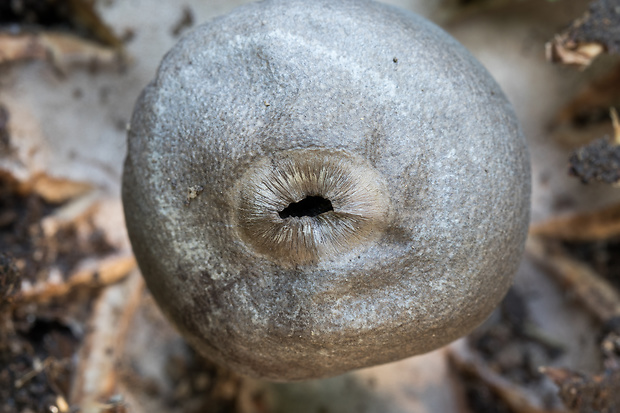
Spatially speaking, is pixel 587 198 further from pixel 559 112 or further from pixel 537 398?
pixel 537 398

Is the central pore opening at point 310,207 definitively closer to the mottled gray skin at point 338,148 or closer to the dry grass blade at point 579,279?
the mottled gray skin at point 338,148

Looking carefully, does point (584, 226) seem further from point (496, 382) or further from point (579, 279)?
point (496, 382)

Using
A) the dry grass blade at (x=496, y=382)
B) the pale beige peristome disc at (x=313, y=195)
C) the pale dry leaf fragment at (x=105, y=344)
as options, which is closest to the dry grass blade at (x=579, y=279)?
the dry grass blade at (x=496, y=382)

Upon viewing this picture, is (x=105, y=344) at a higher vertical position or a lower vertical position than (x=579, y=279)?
lower

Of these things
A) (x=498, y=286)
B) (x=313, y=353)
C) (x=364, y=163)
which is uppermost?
(x=364, y=163)

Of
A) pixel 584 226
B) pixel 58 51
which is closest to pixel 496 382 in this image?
pixel 584 226

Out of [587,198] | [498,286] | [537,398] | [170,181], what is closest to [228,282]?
[170,181]

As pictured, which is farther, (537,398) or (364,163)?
(537,398)

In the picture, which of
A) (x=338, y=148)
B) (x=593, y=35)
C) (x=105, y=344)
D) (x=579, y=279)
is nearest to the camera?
(x=338, y=148)

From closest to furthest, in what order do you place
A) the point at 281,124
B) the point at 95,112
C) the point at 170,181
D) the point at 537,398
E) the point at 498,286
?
the point at 281,124 < the point at 170,181 < the point at 498,286 < the point at 537,398 < the point at 95,112
